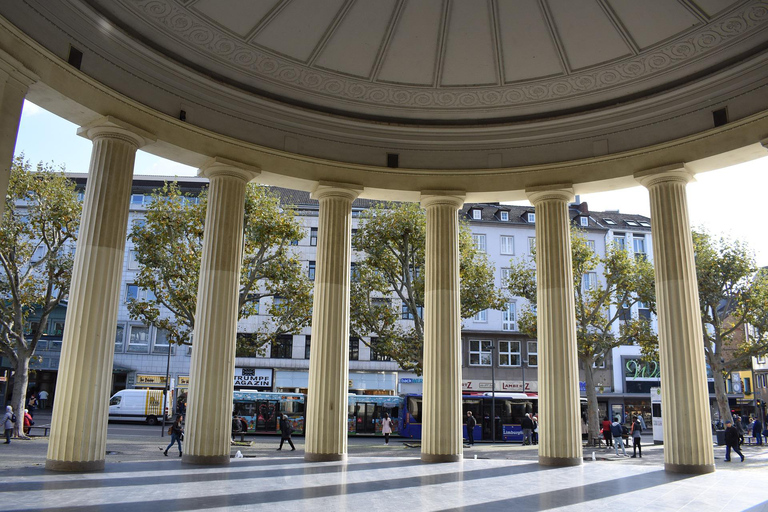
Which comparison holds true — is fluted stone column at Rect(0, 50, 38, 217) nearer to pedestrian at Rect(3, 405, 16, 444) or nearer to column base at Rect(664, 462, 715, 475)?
column base at Rect(664, 462, 715, 475)

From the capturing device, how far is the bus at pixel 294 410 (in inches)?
1554

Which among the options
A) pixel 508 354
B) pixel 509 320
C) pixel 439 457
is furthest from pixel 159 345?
pixel 439 457

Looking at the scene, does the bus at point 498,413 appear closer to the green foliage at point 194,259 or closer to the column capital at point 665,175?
the green foliage at point 194,259

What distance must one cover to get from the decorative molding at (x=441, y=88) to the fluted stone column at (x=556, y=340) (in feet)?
10.7

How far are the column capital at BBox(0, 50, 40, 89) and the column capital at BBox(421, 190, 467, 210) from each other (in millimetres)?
11267

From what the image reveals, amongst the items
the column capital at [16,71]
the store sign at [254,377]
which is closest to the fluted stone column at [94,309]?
the column capital at [16,71]

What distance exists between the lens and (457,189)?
19453 millimetres

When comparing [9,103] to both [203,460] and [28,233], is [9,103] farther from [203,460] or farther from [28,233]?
[28,233]

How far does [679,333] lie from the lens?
15.9 meters

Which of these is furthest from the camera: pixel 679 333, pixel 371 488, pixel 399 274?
pixel 399 274

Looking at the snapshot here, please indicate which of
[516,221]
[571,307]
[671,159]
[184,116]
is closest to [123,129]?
[184,116]

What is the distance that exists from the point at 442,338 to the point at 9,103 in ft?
41.3

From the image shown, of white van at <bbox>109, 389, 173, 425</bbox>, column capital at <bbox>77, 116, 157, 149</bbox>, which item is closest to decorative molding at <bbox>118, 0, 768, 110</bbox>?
column capital at <bbox>77, 116, 157, 149</bbox>

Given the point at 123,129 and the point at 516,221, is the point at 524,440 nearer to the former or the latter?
the point at 516,221
